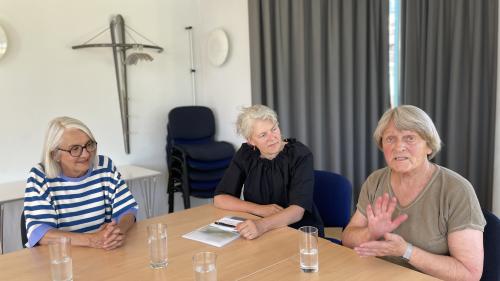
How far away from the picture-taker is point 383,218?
1.49m

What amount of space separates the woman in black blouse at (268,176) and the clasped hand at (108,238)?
0.64 metres

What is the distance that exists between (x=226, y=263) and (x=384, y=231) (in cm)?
55

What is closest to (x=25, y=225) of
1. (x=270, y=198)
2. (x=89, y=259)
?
(x=89, y=259)

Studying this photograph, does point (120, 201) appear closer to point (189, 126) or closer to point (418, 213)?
point (418, 213)

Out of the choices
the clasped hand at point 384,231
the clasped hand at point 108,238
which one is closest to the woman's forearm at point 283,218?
the clasped hand at point 384,231

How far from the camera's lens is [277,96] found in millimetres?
3555

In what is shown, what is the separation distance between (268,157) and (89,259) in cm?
102

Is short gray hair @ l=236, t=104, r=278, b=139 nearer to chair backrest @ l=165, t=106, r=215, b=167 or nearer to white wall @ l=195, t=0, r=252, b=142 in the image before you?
white wall @ l=195, t=0, r=252, b=142

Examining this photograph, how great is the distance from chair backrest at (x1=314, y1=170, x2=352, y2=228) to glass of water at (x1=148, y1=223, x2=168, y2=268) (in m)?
1.06

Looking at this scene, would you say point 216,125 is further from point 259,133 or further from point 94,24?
point 259,133

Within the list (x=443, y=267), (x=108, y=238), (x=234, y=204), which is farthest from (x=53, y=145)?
(x=443, y=267)

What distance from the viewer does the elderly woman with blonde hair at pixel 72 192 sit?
1.83 meters

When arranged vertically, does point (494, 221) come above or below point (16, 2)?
below

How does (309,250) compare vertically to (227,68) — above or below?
Answer: below
